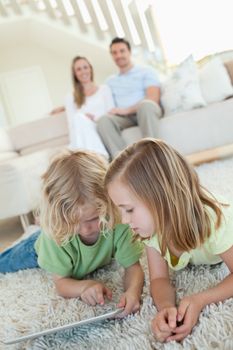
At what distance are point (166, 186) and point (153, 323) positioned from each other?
8.8 inches

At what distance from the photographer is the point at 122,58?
8.29 feet

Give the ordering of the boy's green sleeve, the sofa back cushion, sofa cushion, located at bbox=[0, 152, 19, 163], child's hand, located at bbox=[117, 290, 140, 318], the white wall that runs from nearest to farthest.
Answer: child's hand, located at bbox=[117, 290, 140, 318] < the boy's green sleeve < sofa cushion, located at bbox=[0, 152, 19, 163] < the sofa back cushion < the white wall

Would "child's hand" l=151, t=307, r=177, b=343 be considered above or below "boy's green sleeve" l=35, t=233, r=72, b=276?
below

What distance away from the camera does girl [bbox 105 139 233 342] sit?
650 millimetres

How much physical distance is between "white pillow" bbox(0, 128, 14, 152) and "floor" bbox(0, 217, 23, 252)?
516 millimetres

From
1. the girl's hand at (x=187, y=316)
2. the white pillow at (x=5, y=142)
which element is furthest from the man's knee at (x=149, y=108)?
the girl's hand at (x=187, y=316)

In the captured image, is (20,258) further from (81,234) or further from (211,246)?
(211,246)

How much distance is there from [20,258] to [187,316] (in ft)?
2.29

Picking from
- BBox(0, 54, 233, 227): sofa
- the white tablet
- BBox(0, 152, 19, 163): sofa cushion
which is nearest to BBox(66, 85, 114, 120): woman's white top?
BBox(0, 54, 233, 227): sofa

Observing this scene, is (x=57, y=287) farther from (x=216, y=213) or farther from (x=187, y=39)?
(x=187, y=39)

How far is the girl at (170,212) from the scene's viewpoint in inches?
25.6

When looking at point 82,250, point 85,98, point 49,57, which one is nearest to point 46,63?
point 49,57

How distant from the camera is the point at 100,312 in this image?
0.78 meters

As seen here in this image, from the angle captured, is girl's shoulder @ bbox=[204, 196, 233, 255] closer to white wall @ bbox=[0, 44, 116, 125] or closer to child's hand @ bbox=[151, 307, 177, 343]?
child's hand @ bbox=[151, 307, 177, 343]
